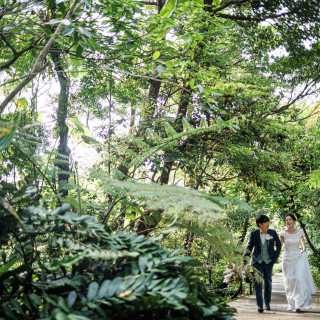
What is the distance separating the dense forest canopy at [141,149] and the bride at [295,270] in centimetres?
131

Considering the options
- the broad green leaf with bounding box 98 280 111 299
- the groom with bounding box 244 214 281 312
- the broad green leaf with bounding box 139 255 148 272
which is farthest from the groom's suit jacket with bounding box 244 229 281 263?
the broad green leaf with bounding box 98 280 111 299

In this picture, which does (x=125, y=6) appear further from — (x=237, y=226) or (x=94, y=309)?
(x=237, y=226)

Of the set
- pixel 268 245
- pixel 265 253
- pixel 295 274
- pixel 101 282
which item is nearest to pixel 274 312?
pixel 265 253

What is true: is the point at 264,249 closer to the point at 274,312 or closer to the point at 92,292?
the point at 274,312

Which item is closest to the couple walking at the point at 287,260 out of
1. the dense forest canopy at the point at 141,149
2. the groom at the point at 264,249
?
the groom at the point at 264,249

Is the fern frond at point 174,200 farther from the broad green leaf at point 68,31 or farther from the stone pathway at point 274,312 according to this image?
the stone pathway at point 274,312

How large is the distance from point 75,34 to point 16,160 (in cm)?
129

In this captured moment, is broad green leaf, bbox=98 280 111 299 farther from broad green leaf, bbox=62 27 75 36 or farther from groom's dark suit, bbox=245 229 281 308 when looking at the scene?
groom's dark suit, bbox=245 229 281 308

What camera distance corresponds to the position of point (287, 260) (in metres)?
9.30

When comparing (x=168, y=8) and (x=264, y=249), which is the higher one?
(x=168, y=8)

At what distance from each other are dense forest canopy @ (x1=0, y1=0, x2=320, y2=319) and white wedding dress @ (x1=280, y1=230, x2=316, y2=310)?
4.57ft

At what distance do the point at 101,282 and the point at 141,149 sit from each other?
5183 mm

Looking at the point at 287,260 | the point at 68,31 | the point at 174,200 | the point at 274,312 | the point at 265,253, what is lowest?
the point at 274,312

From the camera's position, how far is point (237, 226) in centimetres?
1240
